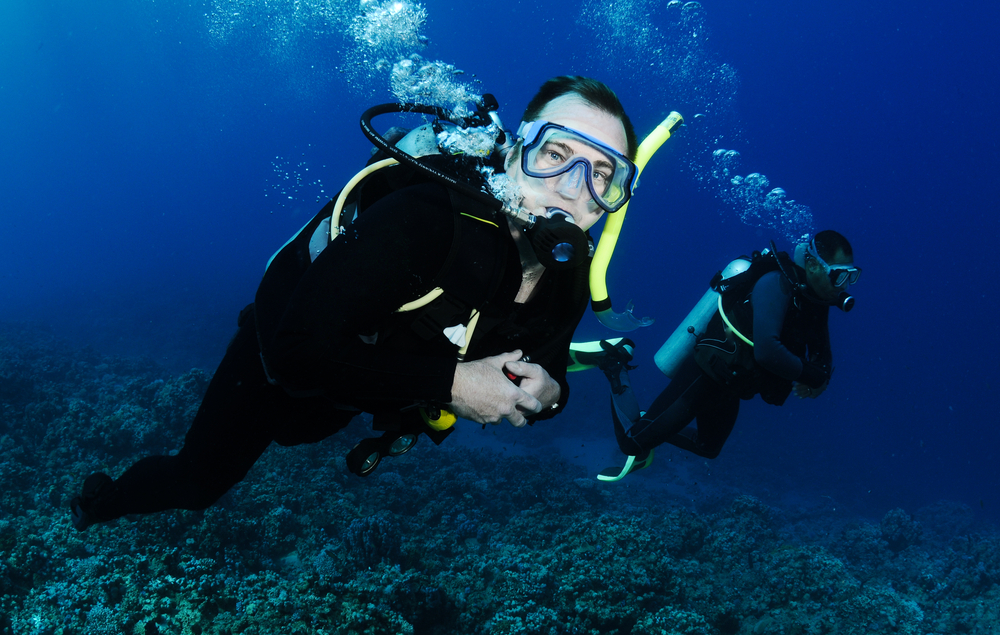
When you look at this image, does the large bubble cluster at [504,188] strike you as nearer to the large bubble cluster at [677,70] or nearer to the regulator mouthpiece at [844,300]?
the regulator mouthpiece at [844,300]

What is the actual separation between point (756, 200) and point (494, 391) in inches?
3871

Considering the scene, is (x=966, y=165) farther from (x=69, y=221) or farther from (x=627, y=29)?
(x=69, y=221)

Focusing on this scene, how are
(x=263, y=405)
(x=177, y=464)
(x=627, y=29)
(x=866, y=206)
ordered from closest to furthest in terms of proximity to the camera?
(x=263, y=405) → (x=177, y=464) → (x=627, y=29) → (x=866, y=206)

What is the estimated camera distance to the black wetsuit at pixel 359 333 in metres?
1.34

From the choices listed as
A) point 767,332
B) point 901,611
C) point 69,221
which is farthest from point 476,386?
point 69,221

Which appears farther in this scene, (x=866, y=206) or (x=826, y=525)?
(x=866, y=206)

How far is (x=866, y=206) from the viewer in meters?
98.2

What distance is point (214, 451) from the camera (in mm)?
2232

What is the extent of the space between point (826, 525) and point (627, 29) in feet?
217

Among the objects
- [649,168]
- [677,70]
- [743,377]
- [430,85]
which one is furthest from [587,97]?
[649,168]

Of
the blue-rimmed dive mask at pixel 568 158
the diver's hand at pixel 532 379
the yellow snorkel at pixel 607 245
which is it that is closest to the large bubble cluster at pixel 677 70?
the yellow snorkel at pixel 607 245

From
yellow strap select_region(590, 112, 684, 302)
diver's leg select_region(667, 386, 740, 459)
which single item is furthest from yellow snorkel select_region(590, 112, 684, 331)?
diver's leg select_region(667, 386, 740, 459)

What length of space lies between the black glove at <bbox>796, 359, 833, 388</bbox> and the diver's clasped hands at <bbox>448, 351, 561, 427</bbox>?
14.3 feet

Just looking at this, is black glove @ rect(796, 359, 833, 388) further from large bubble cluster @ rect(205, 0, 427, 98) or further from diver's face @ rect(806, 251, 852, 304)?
large bubble cluster @ rect(205, 0, 427, 98)
